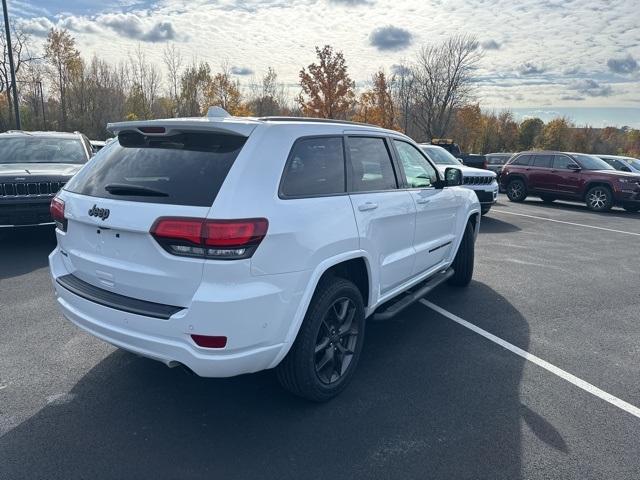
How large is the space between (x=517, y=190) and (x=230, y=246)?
16188 millimetres

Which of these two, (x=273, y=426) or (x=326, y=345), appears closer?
(x=273, y=426)

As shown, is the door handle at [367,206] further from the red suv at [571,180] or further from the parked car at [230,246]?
the red suv at [571,180]

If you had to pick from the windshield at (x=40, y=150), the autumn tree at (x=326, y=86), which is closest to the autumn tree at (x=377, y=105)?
the autumn tree at (x=326, y=86)

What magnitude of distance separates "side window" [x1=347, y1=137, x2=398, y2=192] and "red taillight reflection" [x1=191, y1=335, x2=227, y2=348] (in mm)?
1477

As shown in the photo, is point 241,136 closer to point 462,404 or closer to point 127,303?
point 127,303

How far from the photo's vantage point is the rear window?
262cm

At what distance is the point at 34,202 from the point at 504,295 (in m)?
6.58

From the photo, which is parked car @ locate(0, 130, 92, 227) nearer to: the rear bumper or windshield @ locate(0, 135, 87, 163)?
windshield @ locate(0, 135, 87, 163)

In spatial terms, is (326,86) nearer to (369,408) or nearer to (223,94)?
(223,94)

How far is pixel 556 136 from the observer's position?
2229 inches

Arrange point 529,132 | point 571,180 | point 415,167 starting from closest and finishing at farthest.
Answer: point 415,167
point 571,180
point 529,132

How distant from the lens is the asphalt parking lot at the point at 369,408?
2.60 metres

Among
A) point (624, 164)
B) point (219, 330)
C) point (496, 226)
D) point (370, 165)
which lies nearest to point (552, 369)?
point (370, 165)

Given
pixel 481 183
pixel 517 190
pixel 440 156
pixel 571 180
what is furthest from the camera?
pixel 517 190
